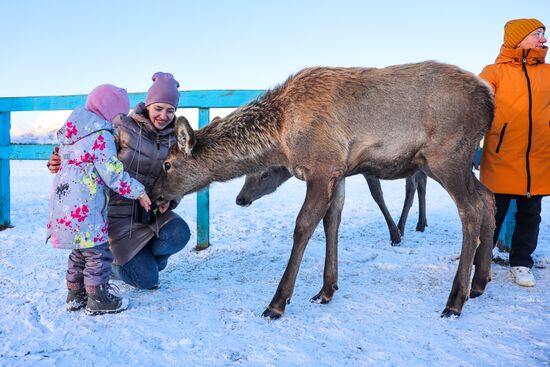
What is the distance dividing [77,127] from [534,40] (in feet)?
13.5

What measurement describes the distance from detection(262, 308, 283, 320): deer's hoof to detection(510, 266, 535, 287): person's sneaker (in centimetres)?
236

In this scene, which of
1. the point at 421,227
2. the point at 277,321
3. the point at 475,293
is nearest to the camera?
the point at 277,321

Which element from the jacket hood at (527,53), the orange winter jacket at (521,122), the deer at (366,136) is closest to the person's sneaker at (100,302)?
the deer at (366,136)

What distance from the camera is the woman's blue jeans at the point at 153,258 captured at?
3908 millimetres

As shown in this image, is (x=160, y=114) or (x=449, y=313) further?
(x=160, y=114)

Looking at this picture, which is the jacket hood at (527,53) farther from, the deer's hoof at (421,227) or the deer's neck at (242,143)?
the deer's hoof at (421,227)

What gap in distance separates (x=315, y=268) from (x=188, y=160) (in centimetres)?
174

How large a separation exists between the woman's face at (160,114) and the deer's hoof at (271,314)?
1951 mm

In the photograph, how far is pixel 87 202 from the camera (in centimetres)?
335

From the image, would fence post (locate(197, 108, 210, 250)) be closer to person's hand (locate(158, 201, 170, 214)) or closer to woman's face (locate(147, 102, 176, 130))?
person's hand (locate(158, 201, 170, 214))

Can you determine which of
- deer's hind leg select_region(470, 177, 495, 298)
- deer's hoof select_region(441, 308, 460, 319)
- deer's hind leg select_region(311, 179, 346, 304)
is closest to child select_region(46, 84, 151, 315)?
deer's hind leg select_region(311, 179, 346, 304)

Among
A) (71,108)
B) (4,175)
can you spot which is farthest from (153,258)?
(4,175)

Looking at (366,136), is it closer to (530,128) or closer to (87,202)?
(530,128)

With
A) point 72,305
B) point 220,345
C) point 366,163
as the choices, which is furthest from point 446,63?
point 72,305
